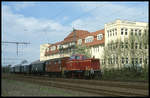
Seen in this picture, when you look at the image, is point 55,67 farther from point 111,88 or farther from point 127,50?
point 111,88

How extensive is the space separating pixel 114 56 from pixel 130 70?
6409 mm

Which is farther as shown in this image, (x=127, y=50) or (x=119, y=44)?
(x=119, y=44)

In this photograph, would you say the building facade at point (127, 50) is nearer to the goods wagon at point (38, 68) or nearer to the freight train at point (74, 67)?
the freight train at point (74, 67)

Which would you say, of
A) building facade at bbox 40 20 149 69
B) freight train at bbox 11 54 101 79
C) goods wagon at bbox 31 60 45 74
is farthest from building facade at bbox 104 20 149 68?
goods wagon at bbox 31 60 45 74

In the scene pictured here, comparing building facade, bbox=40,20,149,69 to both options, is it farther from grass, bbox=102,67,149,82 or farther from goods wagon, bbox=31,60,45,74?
goods wagon, bbox=31,60,45,74

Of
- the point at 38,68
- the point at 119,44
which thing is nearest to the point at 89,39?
the point at 38,68

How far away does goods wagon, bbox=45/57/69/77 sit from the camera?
32406 mm

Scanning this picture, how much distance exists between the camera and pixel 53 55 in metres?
75.5

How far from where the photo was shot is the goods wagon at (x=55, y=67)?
3241 centimetres

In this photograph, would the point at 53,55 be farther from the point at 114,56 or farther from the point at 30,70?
the point at 114,56

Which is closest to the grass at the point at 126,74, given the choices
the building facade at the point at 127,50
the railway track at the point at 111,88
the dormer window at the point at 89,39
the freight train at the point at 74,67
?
the building facade at the point at 127,50

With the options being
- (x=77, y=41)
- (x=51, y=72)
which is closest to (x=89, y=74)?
(x=51, y=72)

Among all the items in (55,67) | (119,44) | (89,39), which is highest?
(89,39)

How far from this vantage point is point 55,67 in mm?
34719
